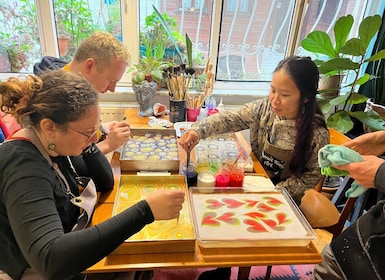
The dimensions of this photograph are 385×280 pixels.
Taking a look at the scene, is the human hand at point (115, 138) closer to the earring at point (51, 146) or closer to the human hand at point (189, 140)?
the human hand at point (189, 140)

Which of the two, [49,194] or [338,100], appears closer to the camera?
[49,194]

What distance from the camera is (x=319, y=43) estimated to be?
2033mm

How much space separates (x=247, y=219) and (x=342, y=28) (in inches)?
63.5

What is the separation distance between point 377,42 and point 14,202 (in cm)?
264

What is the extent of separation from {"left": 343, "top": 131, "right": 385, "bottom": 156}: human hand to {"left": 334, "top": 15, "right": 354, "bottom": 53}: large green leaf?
98cm

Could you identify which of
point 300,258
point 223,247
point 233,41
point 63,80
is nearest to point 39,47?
point 233,41

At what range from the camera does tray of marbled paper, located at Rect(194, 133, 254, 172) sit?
4.53 feet

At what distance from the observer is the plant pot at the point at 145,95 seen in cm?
202

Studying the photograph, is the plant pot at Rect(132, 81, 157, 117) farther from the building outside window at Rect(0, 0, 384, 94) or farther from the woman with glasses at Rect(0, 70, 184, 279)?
the woman with glasses at Rect(0, 70, 184, 279)

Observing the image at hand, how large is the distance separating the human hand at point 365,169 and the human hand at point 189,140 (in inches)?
25.6

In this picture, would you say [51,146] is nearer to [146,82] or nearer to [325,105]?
[146,82]

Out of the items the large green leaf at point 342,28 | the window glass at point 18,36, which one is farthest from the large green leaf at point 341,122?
the window glass at point 18,36

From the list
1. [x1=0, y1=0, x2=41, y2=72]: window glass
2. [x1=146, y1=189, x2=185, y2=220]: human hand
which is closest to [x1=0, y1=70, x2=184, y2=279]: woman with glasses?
[x1=146, y1=189, x2=185, y2=220]: human hand

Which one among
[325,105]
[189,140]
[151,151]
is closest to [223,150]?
[189,140]
